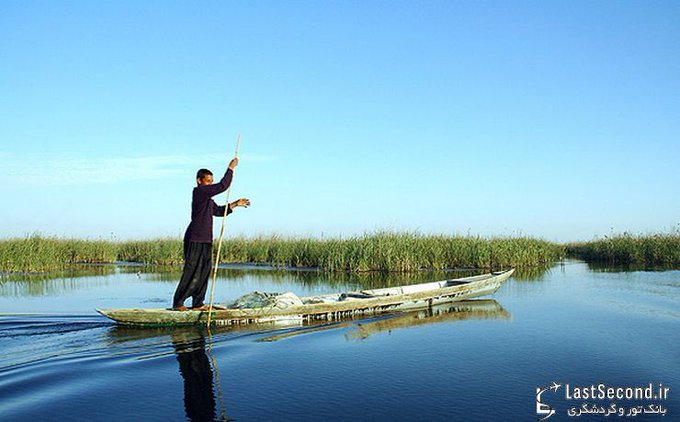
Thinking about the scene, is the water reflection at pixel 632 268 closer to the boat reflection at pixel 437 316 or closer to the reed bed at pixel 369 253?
the reed bed at pixel 369 253

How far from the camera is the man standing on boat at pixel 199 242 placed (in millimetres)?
7133

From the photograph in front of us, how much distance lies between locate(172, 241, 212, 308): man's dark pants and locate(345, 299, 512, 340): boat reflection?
6.89 ft

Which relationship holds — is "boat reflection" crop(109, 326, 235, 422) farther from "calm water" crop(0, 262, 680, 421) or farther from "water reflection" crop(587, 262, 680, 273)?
"water reflection" crop(587, 262, 680, 273)

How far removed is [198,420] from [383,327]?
13.5 ft

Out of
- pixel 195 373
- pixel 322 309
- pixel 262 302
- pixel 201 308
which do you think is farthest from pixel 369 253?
pixel 195 373

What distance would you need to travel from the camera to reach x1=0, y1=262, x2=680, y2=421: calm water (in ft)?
13.9

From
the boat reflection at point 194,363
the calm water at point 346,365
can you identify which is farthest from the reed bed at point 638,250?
the boat reflection at point 194,363

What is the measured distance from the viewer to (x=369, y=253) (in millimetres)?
17922

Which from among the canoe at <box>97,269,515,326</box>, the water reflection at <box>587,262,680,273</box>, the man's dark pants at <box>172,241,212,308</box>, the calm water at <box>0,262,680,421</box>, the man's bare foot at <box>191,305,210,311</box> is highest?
the man's dark pants at <box>172,241,212,308</box>

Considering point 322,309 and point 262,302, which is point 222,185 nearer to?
point 262,302

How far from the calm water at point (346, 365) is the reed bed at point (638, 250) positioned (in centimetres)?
1296

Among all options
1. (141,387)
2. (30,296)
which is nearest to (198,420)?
(141,387)

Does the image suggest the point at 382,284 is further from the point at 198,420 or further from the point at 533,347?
the point at 198,420

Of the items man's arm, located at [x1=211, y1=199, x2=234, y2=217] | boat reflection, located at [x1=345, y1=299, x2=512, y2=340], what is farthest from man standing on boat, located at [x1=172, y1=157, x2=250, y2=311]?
boat reflection, located at [x1=345, y1=299, x2=512, y2=340]
